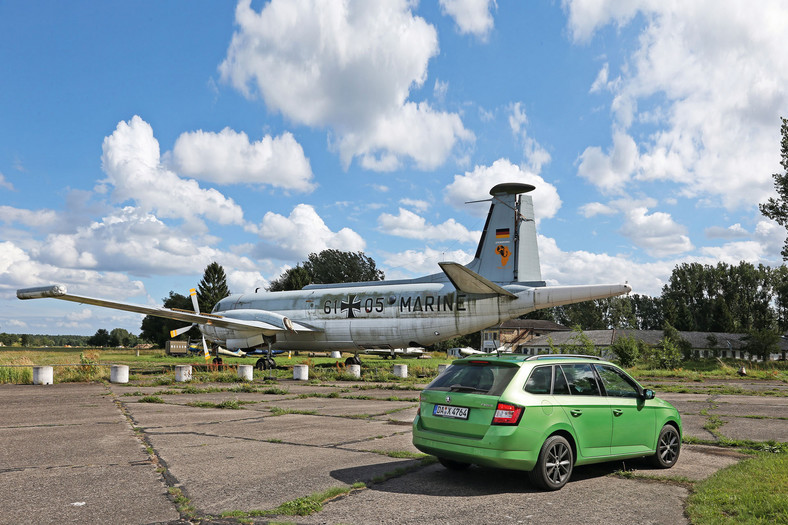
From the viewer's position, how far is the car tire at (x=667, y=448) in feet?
25.8

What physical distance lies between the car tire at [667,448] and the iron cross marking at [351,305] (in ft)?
78.6

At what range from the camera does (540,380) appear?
7012mm

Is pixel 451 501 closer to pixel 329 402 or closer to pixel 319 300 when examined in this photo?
pixel 329 402

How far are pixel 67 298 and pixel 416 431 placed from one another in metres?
22.2

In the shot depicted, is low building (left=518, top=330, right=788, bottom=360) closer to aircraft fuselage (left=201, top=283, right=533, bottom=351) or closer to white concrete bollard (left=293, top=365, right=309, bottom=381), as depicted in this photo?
aircraft fuselage (left=201, top=283, right=533, bottom=351)

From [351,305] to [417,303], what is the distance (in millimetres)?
4419

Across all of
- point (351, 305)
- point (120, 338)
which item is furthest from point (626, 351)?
point (120, 338)

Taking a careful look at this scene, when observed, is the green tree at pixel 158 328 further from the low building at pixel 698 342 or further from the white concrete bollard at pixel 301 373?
the white concrete bollard at pixel 301 373

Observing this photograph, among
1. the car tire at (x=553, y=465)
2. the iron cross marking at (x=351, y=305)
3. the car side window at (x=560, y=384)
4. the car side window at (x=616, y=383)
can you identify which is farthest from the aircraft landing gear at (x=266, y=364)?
the car tire at (x=553, y=465)

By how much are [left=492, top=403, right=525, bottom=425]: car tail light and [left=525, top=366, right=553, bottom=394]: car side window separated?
398 millimetres

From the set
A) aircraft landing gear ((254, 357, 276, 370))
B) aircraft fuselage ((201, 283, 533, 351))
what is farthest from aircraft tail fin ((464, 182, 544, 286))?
aircraft landing gear ((254, 357, 276, 370))

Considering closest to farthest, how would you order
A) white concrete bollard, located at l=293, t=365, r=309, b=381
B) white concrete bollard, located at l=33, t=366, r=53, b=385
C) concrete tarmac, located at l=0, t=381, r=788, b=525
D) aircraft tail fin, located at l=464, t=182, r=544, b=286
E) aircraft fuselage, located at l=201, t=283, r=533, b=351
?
concrete tarmac, located at l=0, t=381, r=788, b=525, white concrete bollard, located at l=33, t=366, r=53, b=385, white concrete bollard, located at l=293, t=365, r=309, b=381, aircraft fuselage, located at l=201, t=283, r=533, b=351, aircraft tail fin, located at l=464, t=182, r=544, b=286

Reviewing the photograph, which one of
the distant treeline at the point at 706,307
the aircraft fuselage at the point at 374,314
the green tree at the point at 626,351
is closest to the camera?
the aircraft fuselage at the point at 374,314

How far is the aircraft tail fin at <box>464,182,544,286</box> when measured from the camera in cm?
2777
